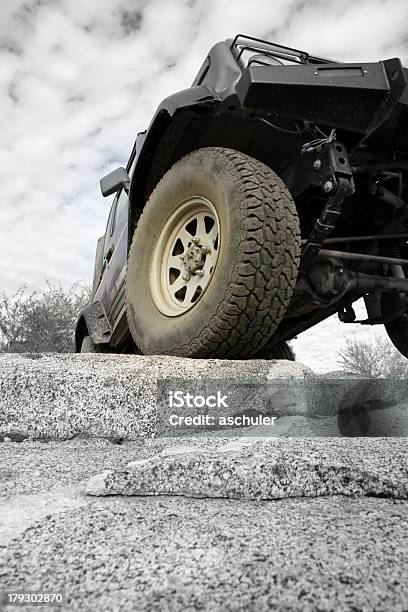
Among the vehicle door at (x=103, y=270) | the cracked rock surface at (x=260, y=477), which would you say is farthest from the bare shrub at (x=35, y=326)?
the cracked rock surface at (x=260, y=477)

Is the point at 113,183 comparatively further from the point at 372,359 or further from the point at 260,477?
the point at 372,359

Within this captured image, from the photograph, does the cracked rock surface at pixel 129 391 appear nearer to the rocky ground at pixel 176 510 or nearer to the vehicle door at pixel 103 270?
the rocky ground at pixel 176 510

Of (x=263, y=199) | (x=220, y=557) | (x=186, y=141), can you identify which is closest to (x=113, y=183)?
(x=186, y=141)

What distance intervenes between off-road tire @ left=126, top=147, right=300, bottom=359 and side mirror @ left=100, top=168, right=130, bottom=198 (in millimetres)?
1082

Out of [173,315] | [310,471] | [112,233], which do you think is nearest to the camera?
[310,471]

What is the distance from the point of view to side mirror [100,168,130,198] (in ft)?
10.8

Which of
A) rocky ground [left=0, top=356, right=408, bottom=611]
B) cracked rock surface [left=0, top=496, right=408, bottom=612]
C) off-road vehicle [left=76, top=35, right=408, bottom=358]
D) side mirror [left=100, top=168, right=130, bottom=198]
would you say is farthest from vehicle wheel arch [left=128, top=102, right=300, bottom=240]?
cracked rock surface [left=0, top=496, right=408, bottom=612]

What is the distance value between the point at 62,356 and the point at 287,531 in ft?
4.92

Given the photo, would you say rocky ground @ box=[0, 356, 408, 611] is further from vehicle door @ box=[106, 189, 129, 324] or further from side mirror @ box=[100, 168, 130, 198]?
side mirror @ box=[100, 168, 130, 198]

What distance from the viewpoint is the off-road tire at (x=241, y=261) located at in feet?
6.31

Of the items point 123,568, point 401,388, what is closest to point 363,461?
point 123,568

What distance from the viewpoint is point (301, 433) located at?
1987 millimetres

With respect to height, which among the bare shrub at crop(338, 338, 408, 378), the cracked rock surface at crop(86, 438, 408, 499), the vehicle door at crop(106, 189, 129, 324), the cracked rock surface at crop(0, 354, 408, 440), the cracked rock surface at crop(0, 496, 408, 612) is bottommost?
the cracked rock surface at crop(0, 496, 408, 612)

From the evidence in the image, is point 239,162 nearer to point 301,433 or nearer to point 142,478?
point 301,433
